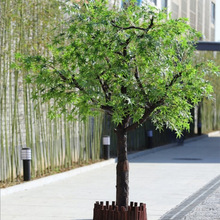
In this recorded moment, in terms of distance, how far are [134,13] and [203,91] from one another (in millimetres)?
1379

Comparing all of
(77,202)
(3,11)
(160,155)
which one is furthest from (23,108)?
(160,155)

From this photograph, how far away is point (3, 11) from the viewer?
13648mm

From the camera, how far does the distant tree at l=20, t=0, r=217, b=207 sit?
882cm

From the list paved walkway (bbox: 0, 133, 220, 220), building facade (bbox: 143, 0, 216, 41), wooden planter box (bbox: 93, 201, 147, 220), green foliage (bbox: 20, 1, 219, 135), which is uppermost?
building facade (bbox: 143, 0, 216, 41)

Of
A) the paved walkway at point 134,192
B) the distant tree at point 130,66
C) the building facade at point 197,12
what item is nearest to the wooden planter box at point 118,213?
the distant tree at point 130,66

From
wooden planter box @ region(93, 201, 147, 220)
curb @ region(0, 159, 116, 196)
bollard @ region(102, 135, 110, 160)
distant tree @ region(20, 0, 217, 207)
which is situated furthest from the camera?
bollard @ region(102, 135, 110, 160)

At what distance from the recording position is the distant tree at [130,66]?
882 centimetres

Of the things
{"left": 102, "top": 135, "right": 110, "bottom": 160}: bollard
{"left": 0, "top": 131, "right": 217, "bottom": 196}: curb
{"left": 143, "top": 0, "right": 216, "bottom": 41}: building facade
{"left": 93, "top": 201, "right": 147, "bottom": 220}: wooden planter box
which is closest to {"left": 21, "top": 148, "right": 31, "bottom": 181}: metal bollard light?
{"left": 0, "top": 131, "right": 217, "bottom": 196}: curb

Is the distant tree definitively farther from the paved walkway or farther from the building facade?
the building facade

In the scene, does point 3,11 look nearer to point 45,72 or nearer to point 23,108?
point 23,108

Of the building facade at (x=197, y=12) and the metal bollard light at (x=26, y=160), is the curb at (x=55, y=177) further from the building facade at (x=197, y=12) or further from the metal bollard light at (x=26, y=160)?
the building facade at (x=197, y=12)

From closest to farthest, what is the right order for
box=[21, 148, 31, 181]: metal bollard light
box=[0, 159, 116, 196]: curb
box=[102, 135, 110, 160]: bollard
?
box=[0, 159, 116, 196]: curb
box=[21, 148, 31, 181]: metal bollard light
box=[102, 135, 110, 160]: bollard

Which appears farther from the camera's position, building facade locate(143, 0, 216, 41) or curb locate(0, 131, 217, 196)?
building facade locate(143, 0, 216, 41)

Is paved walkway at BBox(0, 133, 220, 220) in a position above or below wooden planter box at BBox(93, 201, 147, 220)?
below
